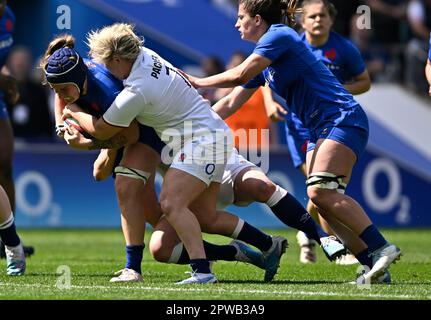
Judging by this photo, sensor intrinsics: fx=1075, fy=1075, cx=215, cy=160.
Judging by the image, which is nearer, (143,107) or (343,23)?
(143,107)

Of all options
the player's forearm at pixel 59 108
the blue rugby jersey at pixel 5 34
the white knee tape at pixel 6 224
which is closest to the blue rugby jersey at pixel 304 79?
the player's forearm at pixel 59 108

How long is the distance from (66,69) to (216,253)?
182 cm

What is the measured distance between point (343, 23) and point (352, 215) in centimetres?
1154

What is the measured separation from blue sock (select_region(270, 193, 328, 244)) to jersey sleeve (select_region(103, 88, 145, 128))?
1550 millimetres

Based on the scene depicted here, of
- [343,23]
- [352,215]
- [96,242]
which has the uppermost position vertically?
[343,23]

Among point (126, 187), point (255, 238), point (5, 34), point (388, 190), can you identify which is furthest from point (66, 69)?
point (388, 190)

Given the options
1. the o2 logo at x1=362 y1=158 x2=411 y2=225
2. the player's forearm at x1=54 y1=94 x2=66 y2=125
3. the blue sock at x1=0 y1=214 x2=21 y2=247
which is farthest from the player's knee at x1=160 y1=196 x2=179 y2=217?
the o2 logo at x1=362 y1=158 x2=411 y2=225

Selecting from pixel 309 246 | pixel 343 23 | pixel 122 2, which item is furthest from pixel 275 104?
pixel 343 23

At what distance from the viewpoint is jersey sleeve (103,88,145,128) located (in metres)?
7.34

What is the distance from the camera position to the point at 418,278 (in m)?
8.35

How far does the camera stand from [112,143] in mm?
7664

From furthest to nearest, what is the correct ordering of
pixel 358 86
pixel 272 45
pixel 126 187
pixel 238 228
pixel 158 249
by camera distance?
pixel 358 86, pixel 238 228, pixel 158 249, pixel 126 187, pixel 272 45

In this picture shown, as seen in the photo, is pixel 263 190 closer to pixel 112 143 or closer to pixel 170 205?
pixel 170 205

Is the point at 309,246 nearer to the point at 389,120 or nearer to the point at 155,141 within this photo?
the point at 155,141
